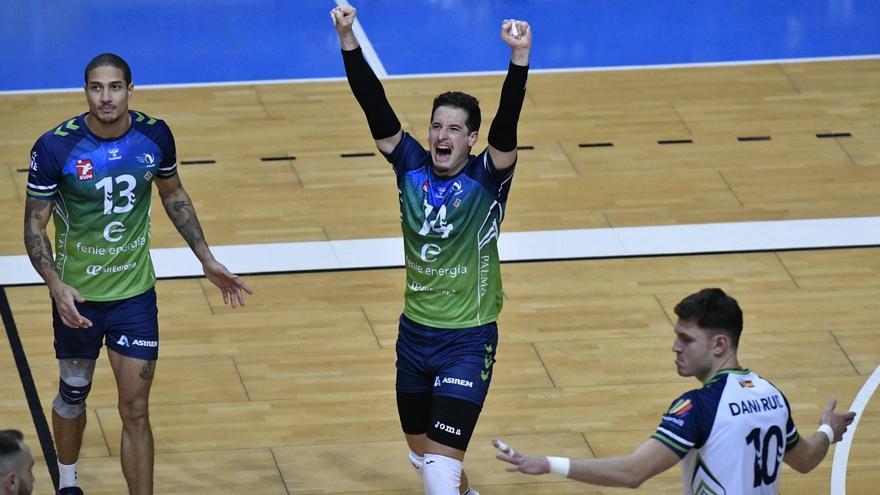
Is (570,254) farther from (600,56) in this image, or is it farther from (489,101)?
(600,56)

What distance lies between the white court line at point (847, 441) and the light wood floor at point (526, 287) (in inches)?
1.9

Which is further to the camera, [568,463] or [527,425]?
[527,425]

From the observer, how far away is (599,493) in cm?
840

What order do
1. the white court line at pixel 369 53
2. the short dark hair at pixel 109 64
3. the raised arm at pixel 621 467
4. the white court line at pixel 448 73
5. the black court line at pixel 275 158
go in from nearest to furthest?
the raised arm at pixel 621 467
the short dark hair at pixel 109 64
the black court line at pixel 275 158
the white court line at pixel 448 73
the white court line at pixel 369 53

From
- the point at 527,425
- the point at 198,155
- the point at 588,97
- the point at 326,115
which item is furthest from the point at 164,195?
the point at 588,97

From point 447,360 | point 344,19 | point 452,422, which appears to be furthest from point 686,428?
point 344,19

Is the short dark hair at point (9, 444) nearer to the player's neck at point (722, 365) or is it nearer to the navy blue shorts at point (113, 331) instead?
the player's neck at point (722, 365)

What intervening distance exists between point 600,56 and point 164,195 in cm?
847

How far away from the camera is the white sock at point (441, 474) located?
7.01 meters

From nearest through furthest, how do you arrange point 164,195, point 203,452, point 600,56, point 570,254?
point 164,195 < point 203,452 < point 570,254 < point 600,56

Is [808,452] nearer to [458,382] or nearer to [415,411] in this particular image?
[458,382]

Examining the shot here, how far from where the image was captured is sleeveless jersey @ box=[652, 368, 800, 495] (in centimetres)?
551

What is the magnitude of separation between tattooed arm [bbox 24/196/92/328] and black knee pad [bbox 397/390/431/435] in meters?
1.52

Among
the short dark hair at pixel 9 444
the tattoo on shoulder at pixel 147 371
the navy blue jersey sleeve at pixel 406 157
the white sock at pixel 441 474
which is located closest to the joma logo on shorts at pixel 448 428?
the white sock at pixel 441 474
